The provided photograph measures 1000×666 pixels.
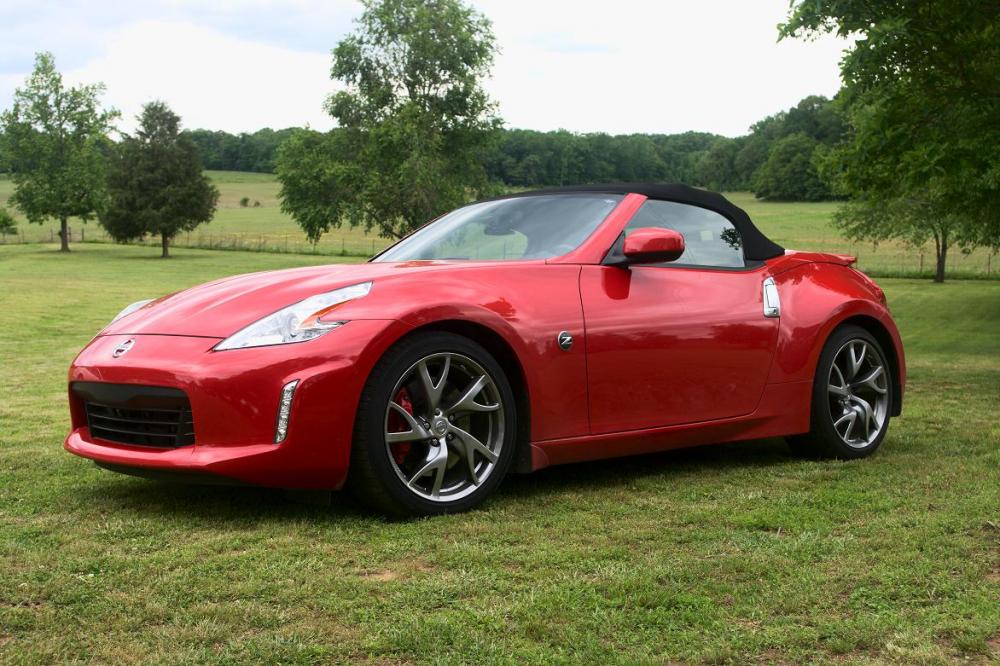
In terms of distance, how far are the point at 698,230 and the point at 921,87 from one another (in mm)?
10368

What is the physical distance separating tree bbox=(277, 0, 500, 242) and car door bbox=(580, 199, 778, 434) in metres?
47.7

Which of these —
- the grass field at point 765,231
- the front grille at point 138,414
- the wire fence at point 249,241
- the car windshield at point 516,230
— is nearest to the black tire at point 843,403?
the car windshield at point 516,230

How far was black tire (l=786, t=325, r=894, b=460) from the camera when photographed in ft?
21.0

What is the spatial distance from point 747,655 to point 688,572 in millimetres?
777

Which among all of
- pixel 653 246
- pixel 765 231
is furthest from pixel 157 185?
pixel 653 246

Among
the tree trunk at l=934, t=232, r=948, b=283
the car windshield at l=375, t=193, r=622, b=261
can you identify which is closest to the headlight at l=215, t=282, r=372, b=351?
the car windshield at l=375, t=193, r=622, b=261

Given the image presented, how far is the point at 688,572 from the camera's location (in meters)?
3.91

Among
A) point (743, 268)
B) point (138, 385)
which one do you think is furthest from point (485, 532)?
point (743, 268)

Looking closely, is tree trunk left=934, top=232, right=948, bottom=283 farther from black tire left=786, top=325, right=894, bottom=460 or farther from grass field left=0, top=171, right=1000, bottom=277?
black tire left=786, top=325, right=894, bottom=460

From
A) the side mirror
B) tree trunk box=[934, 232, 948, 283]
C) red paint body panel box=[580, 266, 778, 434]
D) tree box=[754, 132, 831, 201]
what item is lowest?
tree trunk box=[934, 232, 948, 283]

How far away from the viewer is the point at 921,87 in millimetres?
15141

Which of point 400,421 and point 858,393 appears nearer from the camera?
point 400,421

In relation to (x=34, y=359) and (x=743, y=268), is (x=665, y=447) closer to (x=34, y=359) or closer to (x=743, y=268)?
(x=743, y=268)

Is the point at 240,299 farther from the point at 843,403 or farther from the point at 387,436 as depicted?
the point at 843,403
